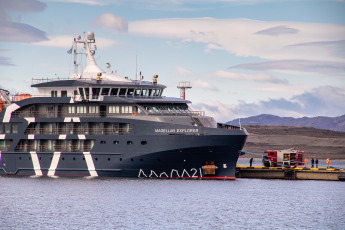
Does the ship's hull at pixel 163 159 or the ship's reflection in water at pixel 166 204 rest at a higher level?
the ship's hull at pixel 163 159

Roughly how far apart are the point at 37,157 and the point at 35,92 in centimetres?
598

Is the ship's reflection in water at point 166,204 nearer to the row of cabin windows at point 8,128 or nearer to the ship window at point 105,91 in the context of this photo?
the row of cabin windows at point 8,128

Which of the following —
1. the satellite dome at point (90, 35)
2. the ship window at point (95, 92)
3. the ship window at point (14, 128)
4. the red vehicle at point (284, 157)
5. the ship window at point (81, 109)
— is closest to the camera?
the ship window at point (95, 92)

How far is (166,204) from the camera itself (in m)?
43.7

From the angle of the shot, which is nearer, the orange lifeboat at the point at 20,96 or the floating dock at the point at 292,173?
the floating dock at the point at 292,173

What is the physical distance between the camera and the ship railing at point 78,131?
2186 inches

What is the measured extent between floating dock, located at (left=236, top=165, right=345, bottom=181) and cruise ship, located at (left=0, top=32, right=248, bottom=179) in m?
7.32

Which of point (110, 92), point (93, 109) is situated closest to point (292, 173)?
point (110, 92)

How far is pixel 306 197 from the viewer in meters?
49.0

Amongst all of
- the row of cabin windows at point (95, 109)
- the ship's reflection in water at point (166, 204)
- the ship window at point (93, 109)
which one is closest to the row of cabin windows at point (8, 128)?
the ship's reflection in water at point (166, 204)

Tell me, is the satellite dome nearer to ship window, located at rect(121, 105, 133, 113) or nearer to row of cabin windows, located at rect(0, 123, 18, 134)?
ship window, located at rect(121, 105, 133, 113)

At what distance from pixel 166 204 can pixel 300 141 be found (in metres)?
137

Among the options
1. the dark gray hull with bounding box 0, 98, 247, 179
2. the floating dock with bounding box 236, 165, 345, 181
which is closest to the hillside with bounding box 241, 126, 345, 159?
the floating dock with bounding box 236, 165, 345, 181

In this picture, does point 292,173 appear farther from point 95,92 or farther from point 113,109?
point 95,92
